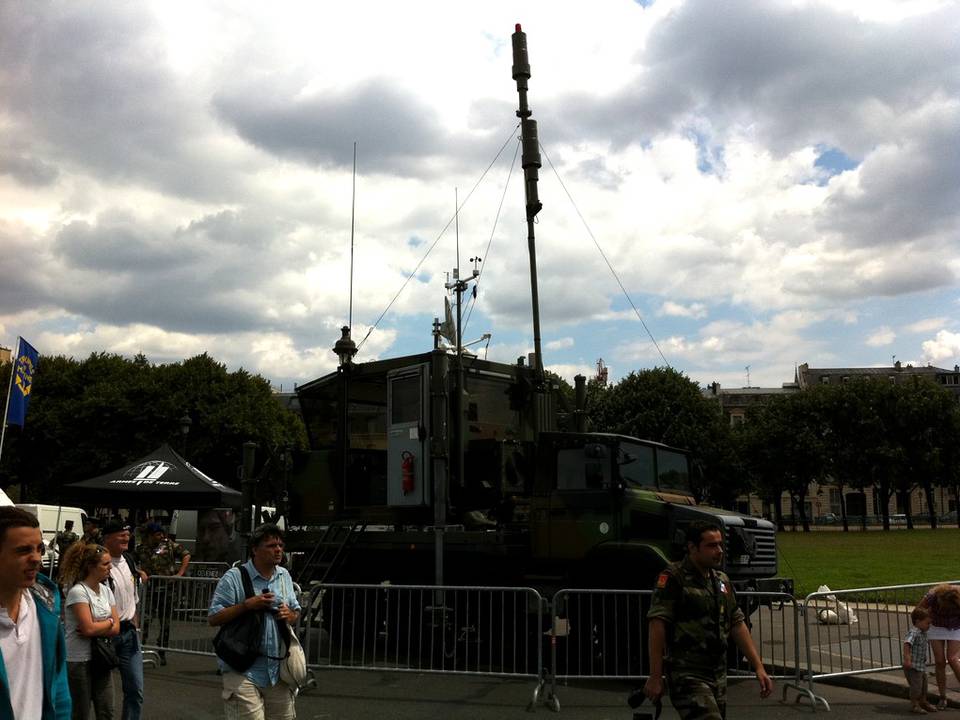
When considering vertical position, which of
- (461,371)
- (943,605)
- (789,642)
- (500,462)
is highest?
(461,371)

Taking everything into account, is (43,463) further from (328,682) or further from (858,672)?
(858,672)

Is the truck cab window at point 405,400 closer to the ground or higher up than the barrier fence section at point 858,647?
higher up

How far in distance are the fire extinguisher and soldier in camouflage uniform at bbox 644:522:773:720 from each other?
6.96 meters

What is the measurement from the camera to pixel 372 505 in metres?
12.6

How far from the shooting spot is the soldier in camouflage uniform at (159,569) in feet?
35.8

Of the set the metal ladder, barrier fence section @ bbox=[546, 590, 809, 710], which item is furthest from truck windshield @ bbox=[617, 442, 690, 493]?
the metal ladder

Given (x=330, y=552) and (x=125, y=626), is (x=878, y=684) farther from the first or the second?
(x=125, y=626)

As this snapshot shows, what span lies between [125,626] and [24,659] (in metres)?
3.06

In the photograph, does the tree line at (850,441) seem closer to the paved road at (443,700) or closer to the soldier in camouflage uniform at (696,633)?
the paved road at (443,700)

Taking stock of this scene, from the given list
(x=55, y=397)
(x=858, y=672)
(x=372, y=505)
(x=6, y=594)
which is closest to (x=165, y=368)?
(x=55, y=397)

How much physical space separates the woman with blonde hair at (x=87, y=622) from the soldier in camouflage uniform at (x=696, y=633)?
3430mm

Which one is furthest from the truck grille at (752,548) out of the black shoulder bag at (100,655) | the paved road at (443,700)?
the black shoulder bag at (100,655)

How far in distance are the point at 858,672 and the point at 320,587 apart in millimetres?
5833

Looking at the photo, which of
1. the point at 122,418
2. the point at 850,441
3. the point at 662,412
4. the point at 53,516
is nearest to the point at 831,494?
the point at 850,441
